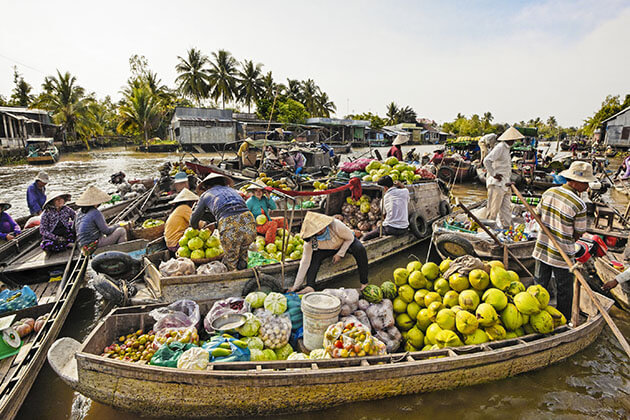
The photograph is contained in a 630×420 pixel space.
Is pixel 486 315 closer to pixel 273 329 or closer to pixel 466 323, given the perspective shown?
pixel 466 323

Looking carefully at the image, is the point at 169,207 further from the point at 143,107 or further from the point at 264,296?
the point at 143,107

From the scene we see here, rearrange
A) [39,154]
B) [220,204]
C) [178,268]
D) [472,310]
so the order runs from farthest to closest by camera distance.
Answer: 1. [39,154]
2. [220,204]
3. [178,268]
4. [472,310]

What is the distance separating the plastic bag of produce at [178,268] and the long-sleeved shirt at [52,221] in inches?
101

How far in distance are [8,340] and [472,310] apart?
480 cm

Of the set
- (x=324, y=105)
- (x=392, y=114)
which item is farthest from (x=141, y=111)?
(x=392, y=114)

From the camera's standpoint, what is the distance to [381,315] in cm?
354

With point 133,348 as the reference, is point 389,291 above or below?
above

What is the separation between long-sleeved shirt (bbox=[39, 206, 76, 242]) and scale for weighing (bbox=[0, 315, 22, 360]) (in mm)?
2393

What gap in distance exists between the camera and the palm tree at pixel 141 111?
32.5 metres

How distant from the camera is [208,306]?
12.4 ft

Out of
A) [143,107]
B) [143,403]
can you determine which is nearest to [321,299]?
[143,403]

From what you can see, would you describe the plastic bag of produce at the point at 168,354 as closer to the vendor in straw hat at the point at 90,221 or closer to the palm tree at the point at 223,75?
the vendor in straw hat at the point at 90,221

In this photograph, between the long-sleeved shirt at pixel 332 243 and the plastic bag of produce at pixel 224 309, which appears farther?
the long-sleeved shirt at pixel 332 243

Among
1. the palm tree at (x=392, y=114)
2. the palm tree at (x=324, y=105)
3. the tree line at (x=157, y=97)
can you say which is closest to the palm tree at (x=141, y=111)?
Result: the tree line at (x=157, y=97)
